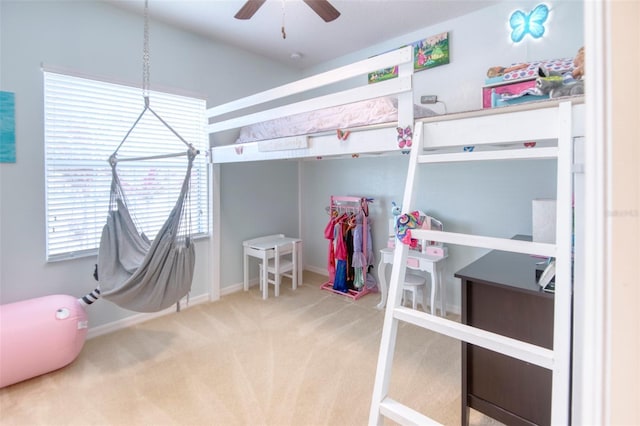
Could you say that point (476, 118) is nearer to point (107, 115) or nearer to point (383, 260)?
point (383, 260)

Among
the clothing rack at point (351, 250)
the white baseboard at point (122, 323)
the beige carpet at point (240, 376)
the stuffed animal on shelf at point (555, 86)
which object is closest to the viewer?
the stuffed animal on shelf at point (555, 86)

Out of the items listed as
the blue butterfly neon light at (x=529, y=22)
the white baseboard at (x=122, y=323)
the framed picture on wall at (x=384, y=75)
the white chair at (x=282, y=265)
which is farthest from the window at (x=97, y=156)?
the blue butterfly neon light at (x=529, y=22)

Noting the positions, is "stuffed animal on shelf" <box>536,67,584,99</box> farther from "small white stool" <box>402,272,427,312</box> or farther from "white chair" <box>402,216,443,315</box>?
"small white stool" <box>402,272,427,312</box>

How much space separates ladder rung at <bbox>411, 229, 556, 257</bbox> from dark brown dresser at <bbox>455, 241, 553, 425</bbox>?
36cm

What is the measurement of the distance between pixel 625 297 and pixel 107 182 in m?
3.07

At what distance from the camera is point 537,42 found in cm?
245

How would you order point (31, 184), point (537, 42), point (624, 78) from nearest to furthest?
point (624, 78) → point (31, 184) → point (537, 42)

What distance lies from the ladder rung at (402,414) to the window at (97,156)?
1908mm

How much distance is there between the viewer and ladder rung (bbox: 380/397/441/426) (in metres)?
1.00

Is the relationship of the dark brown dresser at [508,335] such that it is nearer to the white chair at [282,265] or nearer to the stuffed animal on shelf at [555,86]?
the stuffed animal on shelf at [555,86]

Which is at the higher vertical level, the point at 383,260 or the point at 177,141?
the point at 177,141

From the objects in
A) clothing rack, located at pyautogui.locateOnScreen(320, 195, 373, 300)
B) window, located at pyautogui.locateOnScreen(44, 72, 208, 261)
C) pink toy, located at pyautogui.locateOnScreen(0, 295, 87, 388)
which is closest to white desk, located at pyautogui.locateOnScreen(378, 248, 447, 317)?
clothing rack, located at pyautogui.locateOnScreen(320, 195, 373, 300)

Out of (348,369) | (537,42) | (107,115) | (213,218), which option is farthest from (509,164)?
(107,115)

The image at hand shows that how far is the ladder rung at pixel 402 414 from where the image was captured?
1.00m
